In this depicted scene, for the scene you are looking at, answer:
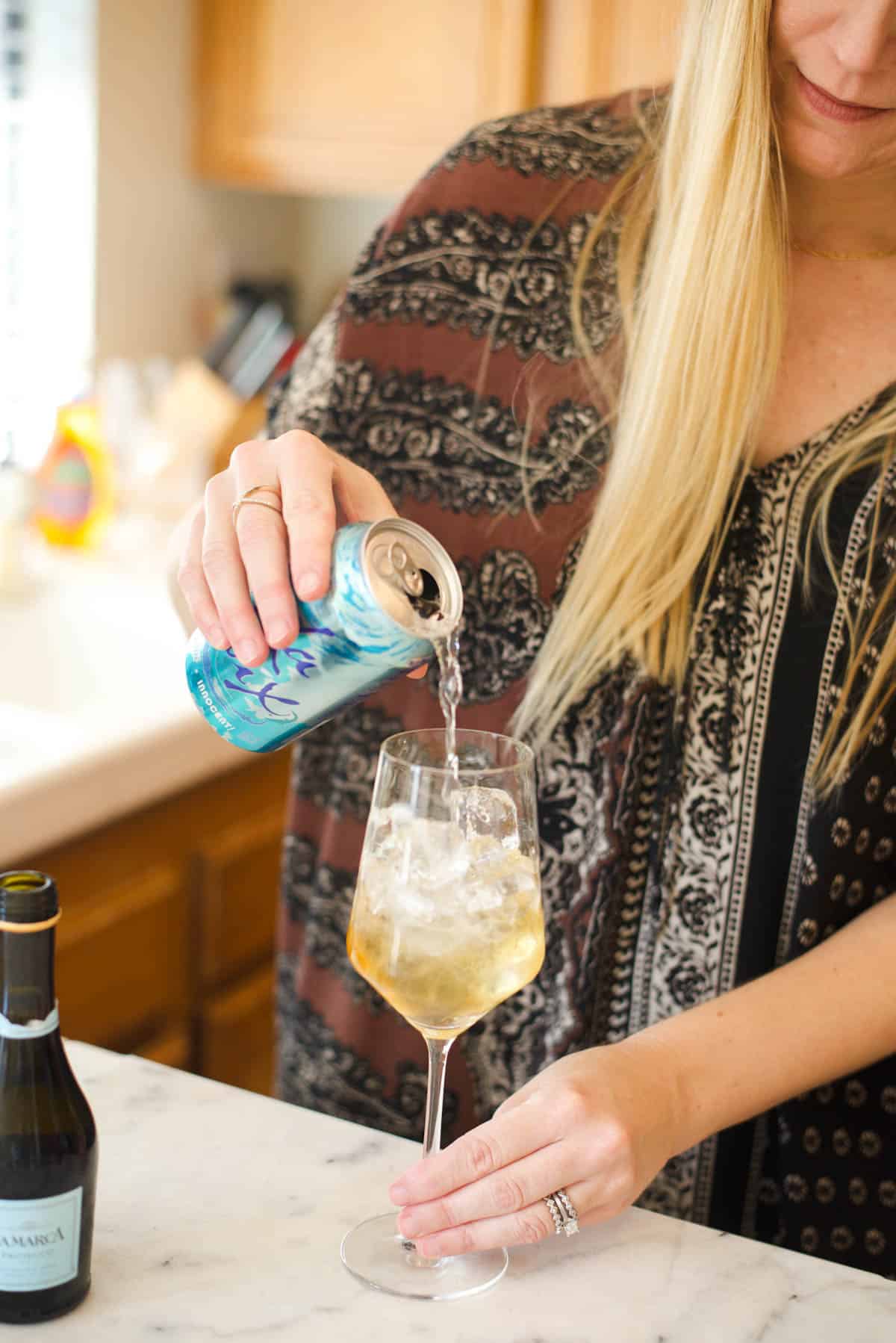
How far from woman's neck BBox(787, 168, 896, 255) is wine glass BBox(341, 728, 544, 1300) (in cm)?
56

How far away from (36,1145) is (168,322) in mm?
2295

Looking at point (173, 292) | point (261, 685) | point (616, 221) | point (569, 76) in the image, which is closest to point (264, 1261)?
point (261, 685)

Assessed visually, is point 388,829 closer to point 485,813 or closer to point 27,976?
point 485,813

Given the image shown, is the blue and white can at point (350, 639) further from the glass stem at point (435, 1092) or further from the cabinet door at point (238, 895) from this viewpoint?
the cabinet door at point (238, 895)

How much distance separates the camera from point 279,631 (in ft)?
2.45

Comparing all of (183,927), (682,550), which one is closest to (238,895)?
(183,927)

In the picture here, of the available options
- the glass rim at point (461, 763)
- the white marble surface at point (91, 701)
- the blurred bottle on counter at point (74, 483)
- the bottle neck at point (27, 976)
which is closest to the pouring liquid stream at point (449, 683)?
the glass rim at point (461, 763)

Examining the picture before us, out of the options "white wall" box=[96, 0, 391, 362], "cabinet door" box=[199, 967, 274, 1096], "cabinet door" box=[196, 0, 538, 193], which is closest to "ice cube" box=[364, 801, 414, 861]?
"cabinet door" box=[199, 967, 274, 1096]

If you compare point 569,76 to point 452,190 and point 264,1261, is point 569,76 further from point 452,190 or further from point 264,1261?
point 264,1261

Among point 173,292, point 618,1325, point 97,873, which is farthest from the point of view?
point 173,292

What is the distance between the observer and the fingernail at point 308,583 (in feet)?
2.42

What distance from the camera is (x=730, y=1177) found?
1116 millimetres

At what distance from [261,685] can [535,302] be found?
0.50 meters

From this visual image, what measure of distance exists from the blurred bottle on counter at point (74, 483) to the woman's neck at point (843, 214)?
152 centimetres
